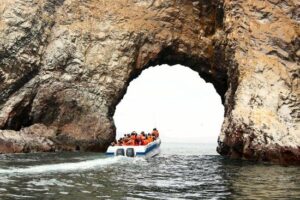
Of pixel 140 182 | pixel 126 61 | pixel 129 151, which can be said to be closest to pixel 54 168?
pixel 140 182

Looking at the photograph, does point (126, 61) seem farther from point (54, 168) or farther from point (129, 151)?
point (54, 168)

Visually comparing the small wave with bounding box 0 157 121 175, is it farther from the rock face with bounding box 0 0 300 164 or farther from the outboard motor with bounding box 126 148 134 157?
the rock face with bounding box 0 0 300 164

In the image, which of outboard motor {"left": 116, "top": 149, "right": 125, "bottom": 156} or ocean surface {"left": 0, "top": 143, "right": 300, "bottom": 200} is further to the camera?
outboard motor {"left": 116, "top": 149, "right": 125, "bottom": 156}

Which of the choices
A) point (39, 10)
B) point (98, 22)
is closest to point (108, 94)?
point (98, 22)

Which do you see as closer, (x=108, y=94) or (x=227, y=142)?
(x=227, y=142)

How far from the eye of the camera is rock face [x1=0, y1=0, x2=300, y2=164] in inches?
1343

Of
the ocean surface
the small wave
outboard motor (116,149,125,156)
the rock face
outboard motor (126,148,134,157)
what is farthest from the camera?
the rock face

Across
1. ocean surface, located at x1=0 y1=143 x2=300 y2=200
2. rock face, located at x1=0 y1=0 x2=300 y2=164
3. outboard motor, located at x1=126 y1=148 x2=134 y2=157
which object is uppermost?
rock face, located at x1=0 y1=0 x2=300 y2=164

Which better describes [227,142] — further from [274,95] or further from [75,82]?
[75,82]

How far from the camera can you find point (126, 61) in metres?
46.2

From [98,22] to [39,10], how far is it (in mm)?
6243

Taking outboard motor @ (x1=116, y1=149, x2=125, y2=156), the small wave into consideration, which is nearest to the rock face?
outboard motor @ (x1=116, y1=149, x2=125, y2=156)

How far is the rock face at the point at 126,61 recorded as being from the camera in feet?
112

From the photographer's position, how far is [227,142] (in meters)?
36.4
